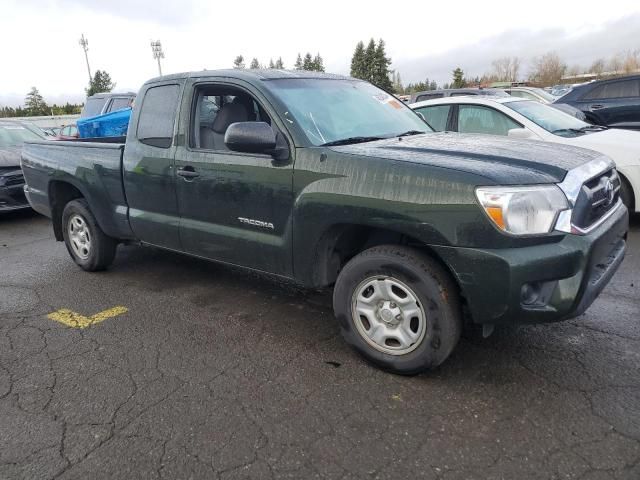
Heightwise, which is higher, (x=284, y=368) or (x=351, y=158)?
(x=351, y=158)

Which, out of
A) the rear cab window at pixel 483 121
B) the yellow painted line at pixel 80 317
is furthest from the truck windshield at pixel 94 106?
the yellow painted line at pixel 80 317

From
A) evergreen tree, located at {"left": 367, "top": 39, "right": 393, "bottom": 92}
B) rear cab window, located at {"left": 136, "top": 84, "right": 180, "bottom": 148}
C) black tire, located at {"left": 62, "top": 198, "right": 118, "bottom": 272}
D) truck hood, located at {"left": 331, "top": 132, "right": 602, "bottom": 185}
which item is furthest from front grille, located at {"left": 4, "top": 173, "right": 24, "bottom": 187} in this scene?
evergreen tree, located at {"left": 367, "top": 39, "right": 393, "bottom": 92}

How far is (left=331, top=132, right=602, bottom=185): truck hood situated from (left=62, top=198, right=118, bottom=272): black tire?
2977 mm

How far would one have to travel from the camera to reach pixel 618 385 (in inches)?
116

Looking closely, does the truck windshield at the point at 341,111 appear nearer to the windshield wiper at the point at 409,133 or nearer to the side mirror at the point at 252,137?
the windshield wiper at the point at 409,133

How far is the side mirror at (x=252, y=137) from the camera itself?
327 cm

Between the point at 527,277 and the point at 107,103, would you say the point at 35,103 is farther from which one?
the point at 527,277

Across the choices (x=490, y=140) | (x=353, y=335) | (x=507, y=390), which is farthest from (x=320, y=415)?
(x=490, y=140)

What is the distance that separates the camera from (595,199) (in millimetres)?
2984

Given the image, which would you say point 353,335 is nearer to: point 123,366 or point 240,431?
point 240,431

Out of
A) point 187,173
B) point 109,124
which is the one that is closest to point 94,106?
point 109,124

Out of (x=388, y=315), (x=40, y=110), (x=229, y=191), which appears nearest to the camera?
(x=388, y=315)

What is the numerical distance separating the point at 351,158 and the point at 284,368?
138 cm

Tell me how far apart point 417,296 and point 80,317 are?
282cm
